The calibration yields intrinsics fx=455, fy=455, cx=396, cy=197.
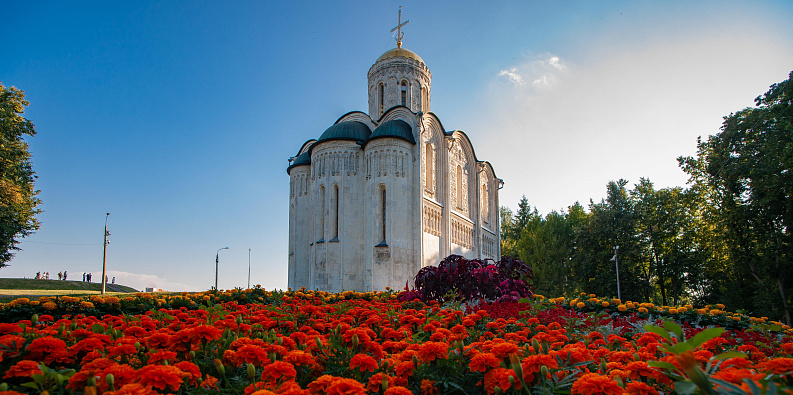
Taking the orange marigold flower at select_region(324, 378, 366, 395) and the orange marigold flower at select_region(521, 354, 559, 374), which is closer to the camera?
the orange marigold flower at select_region(324, 378, 366, 395)

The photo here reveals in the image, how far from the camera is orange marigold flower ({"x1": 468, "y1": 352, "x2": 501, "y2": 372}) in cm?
272

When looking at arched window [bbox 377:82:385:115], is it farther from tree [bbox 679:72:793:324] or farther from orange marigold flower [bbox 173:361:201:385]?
orange marigold flower [bbox 173:361:201:385]

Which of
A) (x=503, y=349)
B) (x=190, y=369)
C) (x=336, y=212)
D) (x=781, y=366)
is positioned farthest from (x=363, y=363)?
(x=336, y=212)

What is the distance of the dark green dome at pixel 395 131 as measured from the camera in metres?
24.1

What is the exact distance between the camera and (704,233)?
2920cm

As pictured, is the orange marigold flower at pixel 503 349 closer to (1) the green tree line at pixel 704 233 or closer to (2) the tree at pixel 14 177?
(1) the green tree line at pixel 704 233

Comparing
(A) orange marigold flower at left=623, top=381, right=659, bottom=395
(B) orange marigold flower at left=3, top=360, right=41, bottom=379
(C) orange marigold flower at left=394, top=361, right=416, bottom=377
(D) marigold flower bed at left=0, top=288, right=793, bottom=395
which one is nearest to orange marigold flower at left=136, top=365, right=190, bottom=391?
(D) marigold flower bed at left=0, top=288, right=793, bottom=395

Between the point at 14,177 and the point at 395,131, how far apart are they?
1836cm

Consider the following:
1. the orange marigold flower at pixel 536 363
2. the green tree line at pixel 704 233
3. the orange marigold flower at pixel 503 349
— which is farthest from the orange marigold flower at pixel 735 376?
the green tree line at pixel 704 233

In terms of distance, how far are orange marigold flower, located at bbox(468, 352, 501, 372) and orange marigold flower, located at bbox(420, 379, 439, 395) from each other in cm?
28

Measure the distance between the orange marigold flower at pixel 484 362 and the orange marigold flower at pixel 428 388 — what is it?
28 centimetres

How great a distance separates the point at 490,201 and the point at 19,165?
92.9 ft

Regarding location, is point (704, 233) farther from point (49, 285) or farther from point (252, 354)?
point (49, 285)

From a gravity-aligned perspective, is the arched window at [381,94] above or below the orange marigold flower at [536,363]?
above
